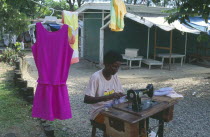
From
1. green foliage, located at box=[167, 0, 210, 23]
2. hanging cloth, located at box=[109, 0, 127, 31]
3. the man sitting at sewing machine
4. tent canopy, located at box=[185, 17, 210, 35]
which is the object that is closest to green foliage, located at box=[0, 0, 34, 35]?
hanging cloth, located at box=[109, 0, 127, 31]

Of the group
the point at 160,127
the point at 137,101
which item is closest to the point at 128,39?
the point at 160,127

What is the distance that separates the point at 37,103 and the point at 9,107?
2056 mm

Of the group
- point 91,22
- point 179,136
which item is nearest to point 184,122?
point 179,136

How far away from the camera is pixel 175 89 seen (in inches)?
300

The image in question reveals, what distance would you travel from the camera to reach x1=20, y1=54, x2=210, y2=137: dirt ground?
4.43 meters

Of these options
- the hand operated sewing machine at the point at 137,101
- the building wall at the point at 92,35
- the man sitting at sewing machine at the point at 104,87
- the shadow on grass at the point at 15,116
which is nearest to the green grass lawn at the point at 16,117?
the shadow on grass at the point at 15,116

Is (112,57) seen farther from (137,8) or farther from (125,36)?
(125,36)

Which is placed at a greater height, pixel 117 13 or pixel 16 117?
pixel 117 13

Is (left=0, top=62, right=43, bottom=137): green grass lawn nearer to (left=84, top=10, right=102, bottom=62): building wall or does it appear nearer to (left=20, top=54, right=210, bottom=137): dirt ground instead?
(left=20, top=54, right=210, bottom=137): dirt ground

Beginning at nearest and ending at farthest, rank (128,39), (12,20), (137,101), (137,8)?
(137,101), (137,8), (12,20), (128,39)

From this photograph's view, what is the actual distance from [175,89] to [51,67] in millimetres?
5276

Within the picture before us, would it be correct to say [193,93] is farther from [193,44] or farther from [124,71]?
[193,44]

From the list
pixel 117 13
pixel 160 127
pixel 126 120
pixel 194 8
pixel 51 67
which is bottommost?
pixel 160 127

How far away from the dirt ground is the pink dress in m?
0.89
